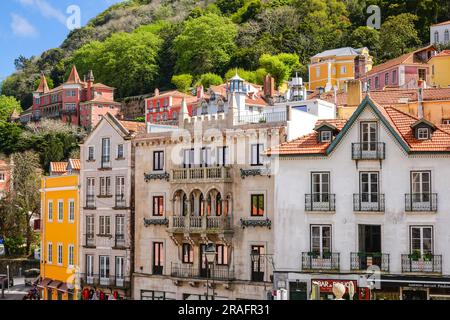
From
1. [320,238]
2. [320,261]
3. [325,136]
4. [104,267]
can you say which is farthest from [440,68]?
[320,261]

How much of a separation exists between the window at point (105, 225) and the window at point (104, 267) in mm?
1190

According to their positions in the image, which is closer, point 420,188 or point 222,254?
point 420,188

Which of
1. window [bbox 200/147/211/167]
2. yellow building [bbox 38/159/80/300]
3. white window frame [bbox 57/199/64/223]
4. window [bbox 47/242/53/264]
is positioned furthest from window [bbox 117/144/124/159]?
window [bbox 47/242/53/264]

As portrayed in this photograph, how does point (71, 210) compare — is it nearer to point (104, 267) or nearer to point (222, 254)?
point (104, 267)

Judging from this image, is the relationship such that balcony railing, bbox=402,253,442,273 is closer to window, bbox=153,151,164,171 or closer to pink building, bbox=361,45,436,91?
window, bbox=153,151,164,171

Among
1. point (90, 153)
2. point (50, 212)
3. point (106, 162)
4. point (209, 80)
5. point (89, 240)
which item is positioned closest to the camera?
point (106, 162)

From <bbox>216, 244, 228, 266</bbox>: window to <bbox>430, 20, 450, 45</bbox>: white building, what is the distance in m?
67.6

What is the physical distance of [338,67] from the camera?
92.2 meters

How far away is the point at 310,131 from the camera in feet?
103

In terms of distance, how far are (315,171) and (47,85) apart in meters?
97.9

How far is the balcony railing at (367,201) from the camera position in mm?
27250

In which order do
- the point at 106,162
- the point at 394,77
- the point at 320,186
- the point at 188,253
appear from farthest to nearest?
1. the point at 394,77
2. the point at 106,162
3. the point at 188,253
4. the point at 320,186

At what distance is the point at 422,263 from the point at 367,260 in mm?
1905
